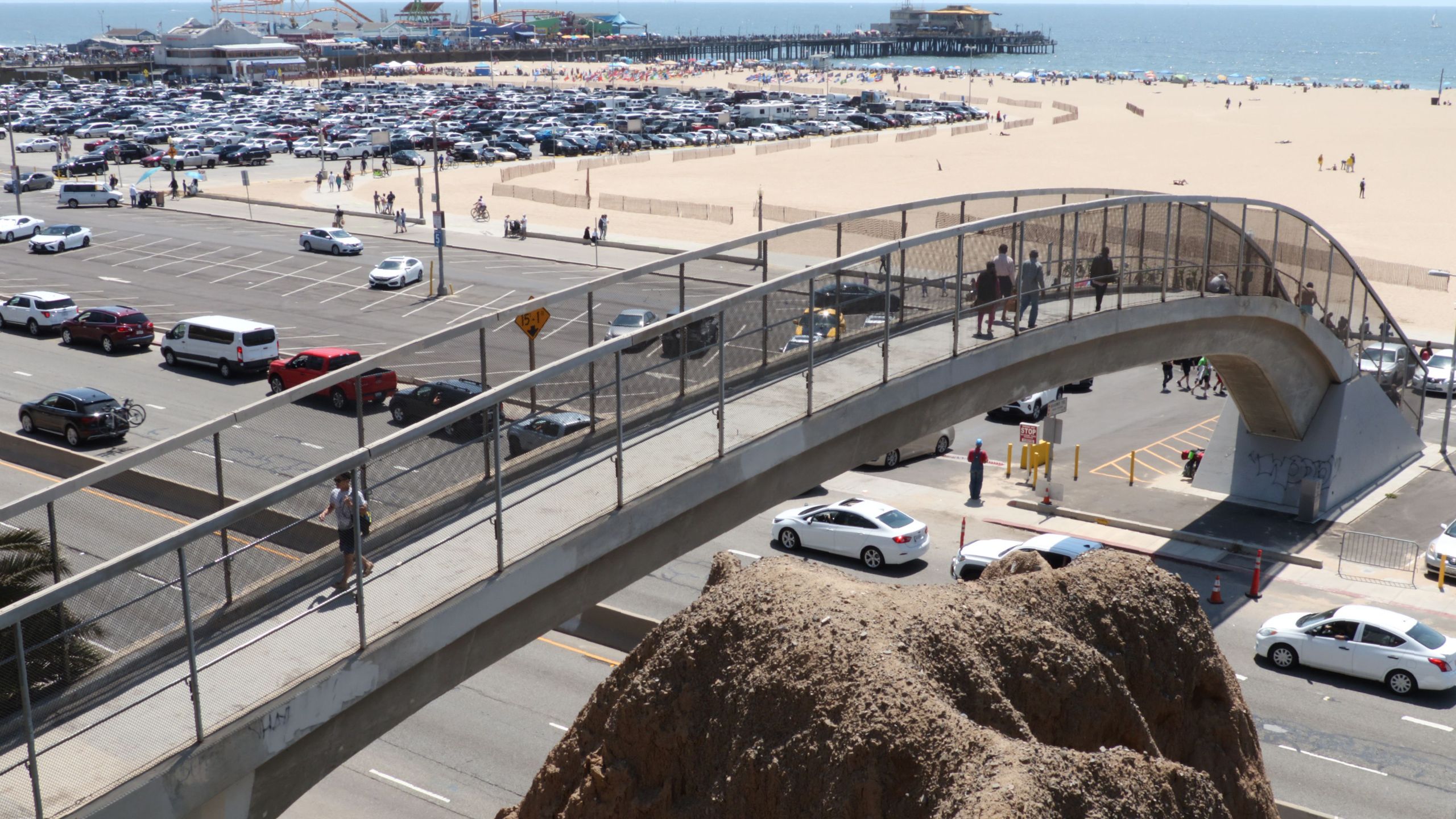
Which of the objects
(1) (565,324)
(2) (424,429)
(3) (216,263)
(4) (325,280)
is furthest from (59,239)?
(2) (424,429)

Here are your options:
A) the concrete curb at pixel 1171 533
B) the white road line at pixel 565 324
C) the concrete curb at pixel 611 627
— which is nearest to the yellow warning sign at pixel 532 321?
the white road line at pixel 565 324

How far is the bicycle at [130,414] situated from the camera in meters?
33.8

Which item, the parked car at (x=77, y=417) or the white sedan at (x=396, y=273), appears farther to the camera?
the white sedan at (x=396, y=273)

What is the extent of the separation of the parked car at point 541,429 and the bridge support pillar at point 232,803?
172 inches

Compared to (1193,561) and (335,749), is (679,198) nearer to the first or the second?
(1193,561)

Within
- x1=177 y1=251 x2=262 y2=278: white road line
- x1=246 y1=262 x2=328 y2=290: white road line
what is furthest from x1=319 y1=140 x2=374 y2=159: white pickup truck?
x1=246 y1=262 x2=328 y2=290: white road line

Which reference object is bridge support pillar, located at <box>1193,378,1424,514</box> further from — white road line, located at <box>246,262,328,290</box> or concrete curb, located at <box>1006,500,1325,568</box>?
white road line, located at <box>246,262,328,290</box>

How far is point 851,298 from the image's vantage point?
1905 centimetres

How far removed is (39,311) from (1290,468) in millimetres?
40143

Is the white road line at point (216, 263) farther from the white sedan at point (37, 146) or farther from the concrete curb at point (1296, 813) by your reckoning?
the white sedan at point (37, 146)

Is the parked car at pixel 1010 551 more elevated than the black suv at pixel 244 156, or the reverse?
the black suv at pixel 244 156

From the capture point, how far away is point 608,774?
11.6 meters

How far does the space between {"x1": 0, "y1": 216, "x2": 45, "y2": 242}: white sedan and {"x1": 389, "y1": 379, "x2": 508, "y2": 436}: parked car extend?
5517 cm

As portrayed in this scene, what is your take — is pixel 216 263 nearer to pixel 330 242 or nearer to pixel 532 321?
pixel 330 242
